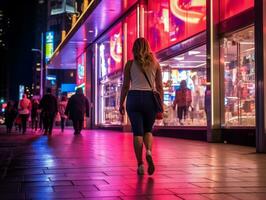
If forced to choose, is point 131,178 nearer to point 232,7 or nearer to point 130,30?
point 232,7

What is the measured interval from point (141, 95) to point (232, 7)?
7.28 metres

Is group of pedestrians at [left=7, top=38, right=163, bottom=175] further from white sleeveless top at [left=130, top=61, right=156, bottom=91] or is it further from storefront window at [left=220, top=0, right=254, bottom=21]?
storefront window at [left=220, top=0, right=254, bottom=21]

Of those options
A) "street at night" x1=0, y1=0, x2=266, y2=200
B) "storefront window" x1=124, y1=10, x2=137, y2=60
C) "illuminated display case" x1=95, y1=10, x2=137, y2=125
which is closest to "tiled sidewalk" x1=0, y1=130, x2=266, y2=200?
"street at night" x1=0, y1=0, x2=266, y2=200

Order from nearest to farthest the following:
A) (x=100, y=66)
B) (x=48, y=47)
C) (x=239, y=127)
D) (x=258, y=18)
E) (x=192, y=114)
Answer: (x=258, y=18) → (x=239, y=127) → (x=192, y=114) → (x=100, y=66) → (x=48, y=47)

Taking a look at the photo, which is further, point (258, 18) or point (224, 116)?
point (224, 116)

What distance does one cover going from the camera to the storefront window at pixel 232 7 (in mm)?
12588

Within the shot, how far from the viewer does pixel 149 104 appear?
22.8 feet

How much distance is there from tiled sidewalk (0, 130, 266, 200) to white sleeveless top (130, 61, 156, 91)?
1.15m

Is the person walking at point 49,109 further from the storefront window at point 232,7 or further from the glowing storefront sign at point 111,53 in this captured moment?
Result: the storefront window at point 232,7

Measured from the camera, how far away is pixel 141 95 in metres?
6.93

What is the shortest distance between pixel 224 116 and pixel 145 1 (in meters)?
8.04

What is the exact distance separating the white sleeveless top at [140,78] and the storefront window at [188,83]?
793 cm

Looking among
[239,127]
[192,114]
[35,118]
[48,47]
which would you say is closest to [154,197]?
[239,127]

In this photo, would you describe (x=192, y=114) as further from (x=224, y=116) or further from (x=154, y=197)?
(x=154, y=197)
